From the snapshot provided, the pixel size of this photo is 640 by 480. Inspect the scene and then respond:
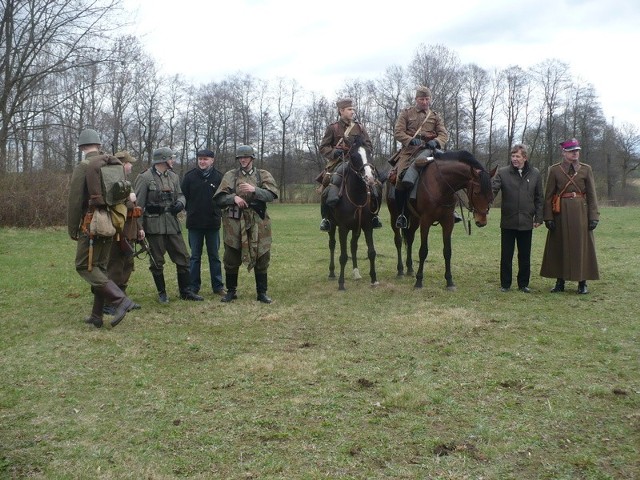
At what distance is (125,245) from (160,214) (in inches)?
33.5

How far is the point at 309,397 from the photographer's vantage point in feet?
15.9

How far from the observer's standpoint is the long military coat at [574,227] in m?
8.96

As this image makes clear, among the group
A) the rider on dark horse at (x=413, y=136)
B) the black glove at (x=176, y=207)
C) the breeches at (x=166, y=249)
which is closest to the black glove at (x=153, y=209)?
the black glove at (x=176, y=207)

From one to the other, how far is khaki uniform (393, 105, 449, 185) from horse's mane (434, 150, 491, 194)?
531mm

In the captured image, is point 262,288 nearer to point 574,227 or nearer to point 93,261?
point 93,261

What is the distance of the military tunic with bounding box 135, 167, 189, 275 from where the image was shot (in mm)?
8523

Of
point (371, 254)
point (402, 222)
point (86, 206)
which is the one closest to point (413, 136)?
point (402, 222)

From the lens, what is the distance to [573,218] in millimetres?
8984

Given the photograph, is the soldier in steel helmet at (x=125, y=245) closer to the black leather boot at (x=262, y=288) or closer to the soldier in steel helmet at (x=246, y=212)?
the soldier in steel helmet at (x=246, y=212)

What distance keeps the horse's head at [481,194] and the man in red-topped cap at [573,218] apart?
3.12 ft

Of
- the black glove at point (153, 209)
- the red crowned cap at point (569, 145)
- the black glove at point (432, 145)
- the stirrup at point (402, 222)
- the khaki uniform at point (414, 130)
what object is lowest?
the stirrup at point (402, 222)

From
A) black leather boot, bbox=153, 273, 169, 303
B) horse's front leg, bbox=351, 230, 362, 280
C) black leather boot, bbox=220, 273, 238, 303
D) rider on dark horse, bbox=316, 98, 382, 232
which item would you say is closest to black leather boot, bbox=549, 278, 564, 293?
rider on dark horse, bbox=316, 98, 382, 232

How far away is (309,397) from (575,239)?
5.81m

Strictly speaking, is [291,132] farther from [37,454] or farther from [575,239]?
[37,454]
